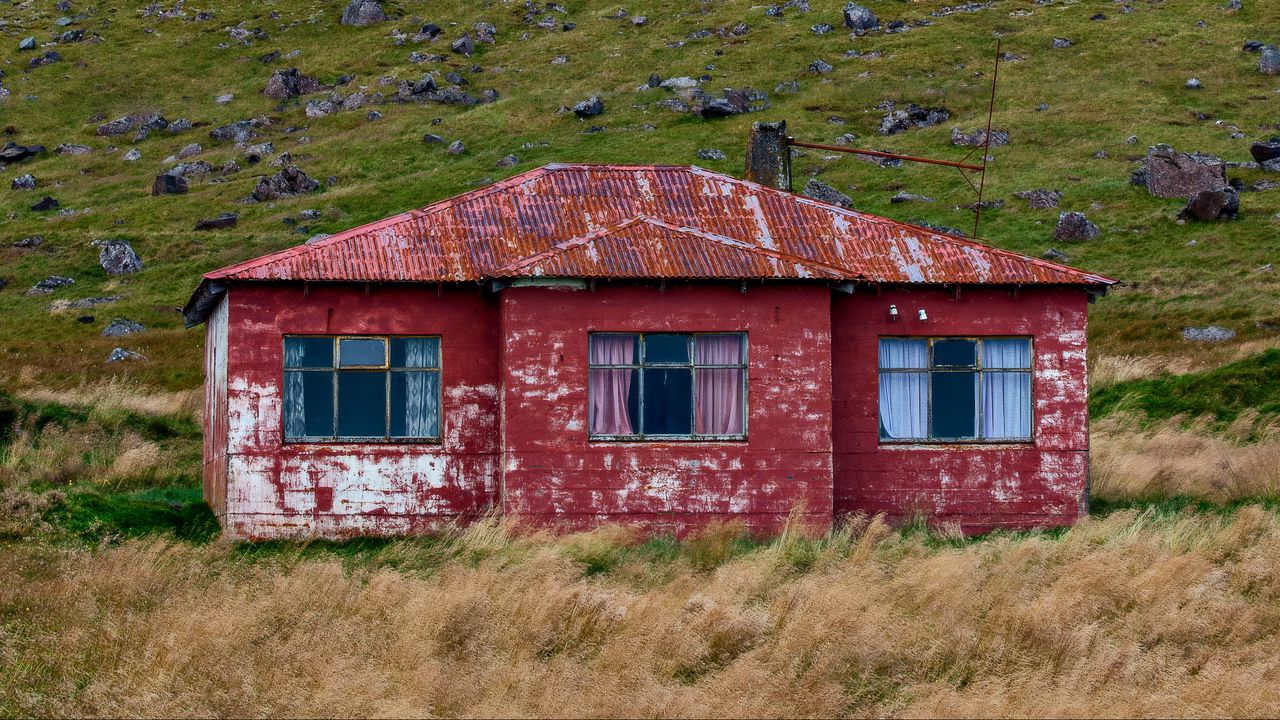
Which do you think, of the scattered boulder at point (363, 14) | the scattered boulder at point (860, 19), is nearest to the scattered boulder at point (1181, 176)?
the scattered boulder at point (860, 19)

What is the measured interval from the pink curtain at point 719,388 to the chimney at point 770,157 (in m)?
4.38

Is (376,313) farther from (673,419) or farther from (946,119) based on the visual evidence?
(946,119)

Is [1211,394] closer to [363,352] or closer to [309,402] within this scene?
[363,352]

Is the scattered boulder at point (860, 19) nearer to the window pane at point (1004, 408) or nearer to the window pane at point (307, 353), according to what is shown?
the window pane at point (1004, 408)

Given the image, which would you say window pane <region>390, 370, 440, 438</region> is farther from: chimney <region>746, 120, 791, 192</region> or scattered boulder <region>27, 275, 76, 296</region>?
scattered boulder <region>27, 275, 76, 296</region>

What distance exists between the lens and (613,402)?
18.8 meters

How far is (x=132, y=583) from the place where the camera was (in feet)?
43.7

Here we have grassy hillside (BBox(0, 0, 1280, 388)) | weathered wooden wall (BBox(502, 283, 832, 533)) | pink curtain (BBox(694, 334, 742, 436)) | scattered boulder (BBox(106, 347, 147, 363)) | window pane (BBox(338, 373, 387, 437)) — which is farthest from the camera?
grassy hillside (BBox(0, 0, 1280, 388))

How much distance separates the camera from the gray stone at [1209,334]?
3597 centimetres

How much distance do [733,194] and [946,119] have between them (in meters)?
40.6

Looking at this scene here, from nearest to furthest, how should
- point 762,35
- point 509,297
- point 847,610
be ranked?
point 847,610, point 509,297, point 762,35

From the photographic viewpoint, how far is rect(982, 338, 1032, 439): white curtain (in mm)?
19938

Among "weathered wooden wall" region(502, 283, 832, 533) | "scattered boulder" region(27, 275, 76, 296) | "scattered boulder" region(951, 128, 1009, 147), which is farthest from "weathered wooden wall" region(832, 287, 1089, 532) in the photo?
"scattered boulder" region(951, 128, 1009, 147)

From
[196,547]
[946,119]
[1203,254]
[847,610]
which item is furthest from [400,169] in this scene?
[847,610]
